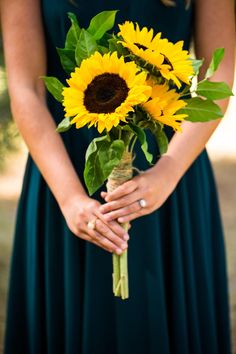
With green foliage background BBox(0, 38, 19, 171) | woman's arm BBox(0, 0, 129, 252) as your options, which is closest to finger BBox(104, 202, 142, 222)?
woman's arm BBox(0, 0, 129, 252)

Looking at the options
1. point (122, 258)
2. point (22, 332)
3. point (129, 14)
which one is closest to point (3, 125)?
point (22, 332)

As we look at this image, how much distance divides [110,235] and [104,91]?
0.45m

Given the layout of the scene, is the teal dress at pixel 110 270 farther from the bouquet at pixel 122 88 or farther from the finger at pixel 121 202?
the bouquet at pixel 122 88

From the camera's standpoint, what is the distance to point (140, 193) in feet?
5.47

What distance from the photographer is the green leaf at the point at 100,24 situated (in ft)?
4.90

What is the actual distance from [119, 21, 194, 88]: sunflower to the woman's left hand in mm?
380

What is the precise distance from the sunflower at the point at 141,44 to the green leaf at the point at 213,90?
0.16 m

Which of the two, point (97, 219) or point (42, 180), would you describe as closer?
point (97, 219)

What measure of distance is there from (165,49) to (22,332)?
1.37 meters

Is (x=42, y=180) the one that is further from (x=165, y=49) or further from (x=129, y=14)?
(x=165, y=49)

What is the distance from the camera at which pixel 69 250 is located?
6.70 feet

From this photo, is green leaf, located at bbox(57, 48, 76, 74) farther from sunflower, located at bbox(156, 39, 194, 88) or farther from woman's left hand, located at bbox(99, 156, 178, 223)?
woman's left hand, located at bbox(99, 156, 178, 223)

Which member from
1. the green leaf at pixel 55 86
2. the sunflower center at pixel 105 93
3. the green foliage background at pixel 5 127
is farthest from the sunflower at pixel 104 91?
the green foliage background at pixel 5 127

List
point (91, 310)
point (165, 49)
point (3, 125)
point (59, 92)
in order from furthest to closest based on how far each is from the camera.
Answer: point (3, 125) → point (91, 310) → point (59, 92) → point (165, 49)
